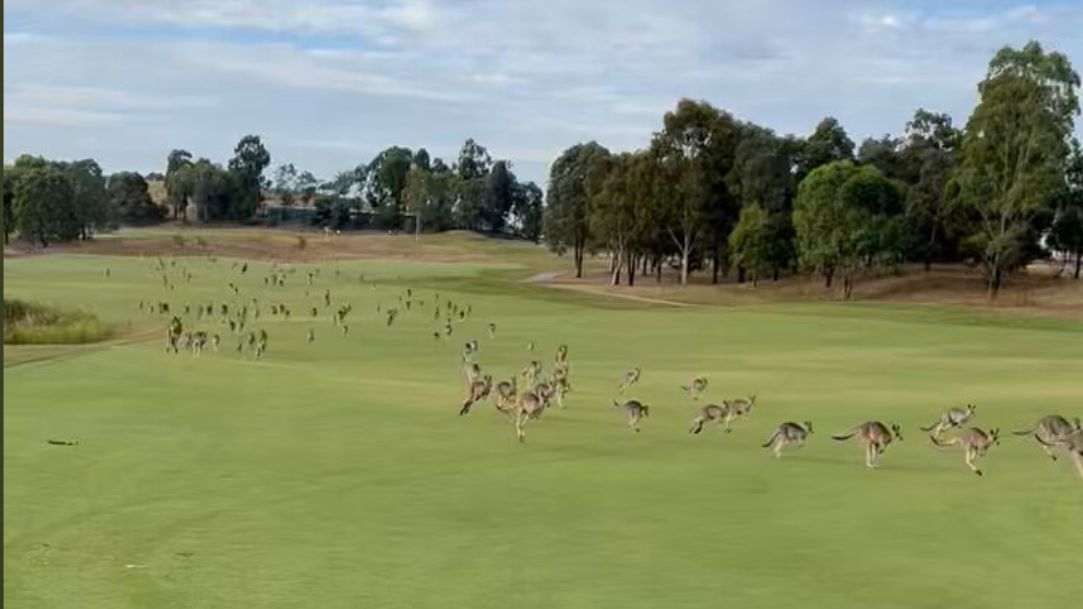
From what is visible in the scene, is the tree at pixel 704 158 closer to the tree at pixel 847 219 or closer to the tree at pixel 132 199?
the tree at pixel 847 219

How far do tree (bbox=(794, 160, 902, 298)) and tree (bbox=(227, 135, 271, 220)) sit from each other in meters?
100

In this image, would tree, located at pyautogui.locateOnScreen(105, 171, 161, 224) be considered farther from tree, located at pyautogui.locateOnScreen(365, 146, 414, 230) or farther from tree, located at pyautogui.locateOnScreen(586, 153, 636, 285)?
tree, located at pyautogui.locateOnScreen(586, 153, 636, 285)

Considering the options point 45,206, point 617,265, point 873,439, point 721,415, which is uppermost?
point 45,206

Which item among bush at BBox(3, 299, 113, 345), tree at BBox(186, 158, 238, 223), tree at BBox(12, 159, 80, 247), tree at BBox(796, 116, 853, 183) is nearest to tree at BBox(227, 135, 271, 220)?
tree at BBox(186, 158, 238, 223)

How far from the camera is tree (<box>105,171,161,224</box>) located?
154 metres

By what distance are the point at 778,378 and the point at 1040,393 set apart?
191 inches

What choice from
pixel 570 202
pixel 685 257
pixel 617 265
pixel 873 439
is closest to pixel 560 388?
pixel 873 439

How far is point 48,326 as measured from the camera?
113 feet

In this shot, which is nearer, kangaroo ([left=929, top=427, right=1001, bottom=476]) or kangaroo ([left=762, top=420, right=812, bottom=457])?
kangaroo ([left=929, top=427, right=1001, bottom=476])

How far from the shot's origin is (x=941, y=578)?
947 cm

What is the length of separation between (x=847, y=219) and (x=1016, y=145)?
8.88m

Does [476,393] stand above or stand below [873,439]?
below

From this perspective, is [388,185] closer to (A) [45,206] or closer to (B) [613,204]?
(A) [45,206]

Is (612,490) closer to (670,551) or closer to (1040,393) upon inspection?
(670,551)
